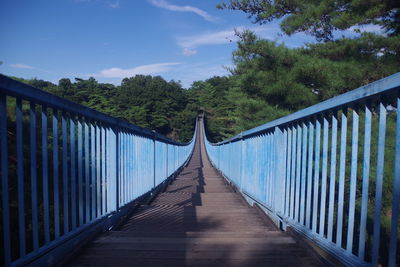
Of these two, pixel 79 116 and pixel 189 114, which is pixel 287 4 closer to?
→ pixel 79 116

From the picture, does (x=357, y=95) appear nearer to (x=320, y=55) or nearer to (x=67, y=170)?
(x=67, y=170)

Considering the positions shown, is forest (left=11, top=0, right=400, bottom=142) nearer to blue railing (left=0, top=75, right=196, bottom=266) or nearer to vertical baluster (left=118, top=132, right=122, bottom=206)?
blue railing (left=0, top=75, right=196, bottom=266)

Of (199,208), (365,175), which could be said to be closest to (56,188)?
(365,175)

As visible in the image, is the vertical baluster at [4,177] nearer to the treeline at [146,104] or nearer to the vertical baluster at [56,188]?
the vertical baluster at [56,188]

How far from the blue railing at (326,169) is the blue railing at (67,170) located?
1.55 metres

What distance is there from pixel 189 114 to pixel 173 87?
15.6m

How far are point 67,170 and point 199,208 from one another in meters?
2.62

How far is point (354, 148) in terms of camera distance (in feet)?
5.78

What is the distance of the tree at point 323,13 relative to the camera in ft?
23.2

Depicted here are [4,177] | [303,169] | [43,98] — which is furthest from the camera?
[303,169]

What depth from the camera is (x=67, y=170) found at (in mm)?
2131

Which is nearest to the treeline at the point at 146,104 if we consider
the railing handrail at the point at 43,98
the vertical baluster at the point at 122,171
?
the vertical baluster at the point at 122,171

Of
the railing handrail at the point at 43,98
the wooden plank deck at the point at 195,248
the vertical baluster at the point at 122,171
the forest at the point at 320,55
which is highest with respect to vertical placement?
the forest at the point at 320,55

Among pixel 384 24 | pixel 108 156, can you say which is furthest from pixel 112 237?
pixel 384 24
